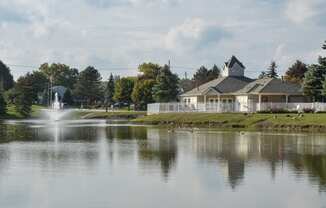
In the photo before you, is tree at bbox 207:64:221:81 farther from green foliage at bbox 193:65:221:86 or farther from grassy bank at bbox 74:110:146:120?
grassy bank at bbox 74:110:146:120

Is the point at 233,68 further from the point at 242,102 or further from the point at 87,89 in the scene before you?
the point at 87,89

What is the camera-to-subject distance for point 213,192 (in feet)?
70.8

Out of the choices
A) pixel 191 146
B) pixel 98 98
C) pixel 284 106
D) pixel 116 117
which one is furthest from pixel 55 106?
pixel 191 146

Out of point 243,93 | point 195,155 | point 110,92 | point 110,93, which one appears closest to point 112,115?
point 243,93

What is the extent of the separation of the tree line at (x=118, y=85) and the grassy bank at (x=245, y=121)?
7.85 meters

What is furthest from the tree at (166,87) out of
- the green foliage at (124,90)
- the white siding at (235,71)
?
the green foliage at (124,90)

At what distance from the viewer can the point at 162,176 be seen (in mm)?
25375

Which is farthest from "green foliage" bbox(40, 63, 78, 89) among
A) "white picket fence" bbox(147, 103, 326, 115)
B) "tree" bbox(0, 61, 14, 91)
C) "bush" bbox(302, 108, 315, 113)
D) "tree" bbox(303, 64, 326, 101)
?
"bush" bbox(302, 108, 315, 113)

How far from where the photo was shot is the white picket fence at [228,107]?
72.3 m

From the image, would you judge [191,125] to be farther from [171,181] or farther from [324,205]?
[324,205]

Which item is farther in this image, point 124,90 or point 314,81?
A: point 124,90

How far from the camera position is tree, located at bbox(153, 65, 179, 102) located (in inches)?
4012

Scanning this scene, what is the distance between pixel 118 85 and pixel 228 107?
173ft

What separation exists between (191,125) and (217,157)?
3775cm
